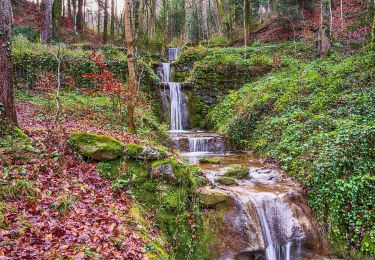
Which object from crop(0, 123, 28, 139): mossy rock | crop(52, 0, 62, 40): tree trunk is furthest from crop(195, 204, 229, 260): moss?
crop(52, 0, 62, 40): tree trunk

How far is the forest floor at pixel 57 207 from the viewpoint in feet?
13.0

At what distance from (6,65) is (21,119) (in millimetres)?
3235

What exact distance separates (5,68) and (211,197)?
209 inches

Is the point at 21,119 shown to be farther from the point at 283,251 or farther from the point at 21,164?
the point at 283,251

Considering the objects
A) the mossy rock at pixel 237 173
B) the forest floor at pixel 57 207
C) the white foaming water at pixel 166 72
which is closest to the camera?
the forest floor at pixel 57 207

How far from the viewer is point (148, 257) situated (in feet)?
14.8

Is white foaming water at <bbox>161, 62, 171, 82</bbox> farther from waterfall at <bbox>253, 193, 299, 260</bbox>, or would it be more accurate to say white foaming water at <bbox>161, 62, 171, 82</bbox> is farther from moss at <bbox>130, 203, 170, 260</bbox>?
moss at <bbox>130, 203, 170, 260</bbox>

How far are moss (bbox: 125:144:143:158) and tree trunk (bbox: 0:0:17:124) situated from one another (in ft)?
8.39

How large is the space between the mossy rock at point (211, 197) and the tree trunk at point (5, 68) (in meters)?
4.51

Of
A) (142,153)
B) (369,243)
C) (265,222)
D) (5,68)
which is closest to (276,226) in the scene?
(265,222)

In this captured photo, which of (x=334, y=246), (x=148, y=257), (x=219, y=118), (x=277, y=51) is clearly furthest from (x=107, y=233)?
(x=277, y=51)

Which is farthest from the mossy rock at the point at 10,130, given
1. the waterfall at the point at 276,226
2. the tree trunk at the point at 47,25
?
the tree trunk at the point at 47,25

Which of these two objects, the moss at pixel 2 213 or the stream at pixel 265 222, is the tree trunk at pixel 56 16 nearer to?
the stream at pixel 265 222

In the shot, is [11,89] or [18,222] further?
[11,89]
